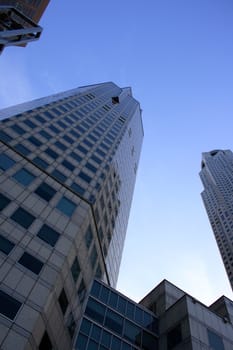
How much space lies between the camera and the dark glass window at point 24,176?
30253 millimetres

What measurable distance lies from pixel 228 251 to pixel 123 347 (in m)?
113

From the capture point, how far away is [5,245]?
23375 mm

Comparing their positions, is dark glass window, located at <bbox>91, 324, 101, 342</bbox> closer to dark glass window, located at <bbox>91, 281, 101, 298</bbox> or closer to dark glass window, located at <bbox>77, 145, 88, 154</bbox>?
dark glass window, located at <bbox>91, 281, 101, 298</bbox>

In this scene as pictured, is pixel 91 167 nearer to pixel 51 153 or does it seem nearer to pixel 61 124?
pixel 51 153

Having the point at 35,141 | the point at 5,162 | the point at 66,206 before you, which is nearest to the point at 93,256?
the point at 66,206

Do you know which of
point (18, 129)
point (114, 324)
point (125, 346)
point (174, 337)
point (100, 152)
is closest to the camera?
point (125, 346)

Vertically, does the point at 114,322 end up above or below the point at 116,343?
below

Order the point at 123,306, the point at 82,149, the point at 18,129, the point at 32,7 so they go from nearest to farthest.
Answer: the point at 123,306 → the point at 18,129 → the point at 82,149 → the point at 32,7

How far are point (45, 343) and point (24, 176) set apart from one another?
15.6m

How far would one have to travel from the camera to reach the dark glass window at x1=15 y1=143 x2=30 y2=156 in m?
35.6

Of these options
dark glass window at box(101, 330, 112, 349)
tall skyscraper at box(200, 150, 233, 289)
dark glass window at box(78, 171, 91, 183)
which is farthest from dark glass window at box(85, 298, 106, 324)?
tall skyscraper at box(200, 150, 233, 289)

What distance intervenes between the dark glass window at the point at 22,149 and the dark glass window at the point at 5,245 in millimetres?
A: 13919

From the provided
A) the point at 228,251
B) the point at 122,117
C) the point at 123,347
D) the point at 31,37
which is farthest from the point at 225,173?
the point at 123,347

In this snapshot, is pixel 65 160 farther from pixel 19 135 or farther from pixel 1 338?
pixel 1 338
